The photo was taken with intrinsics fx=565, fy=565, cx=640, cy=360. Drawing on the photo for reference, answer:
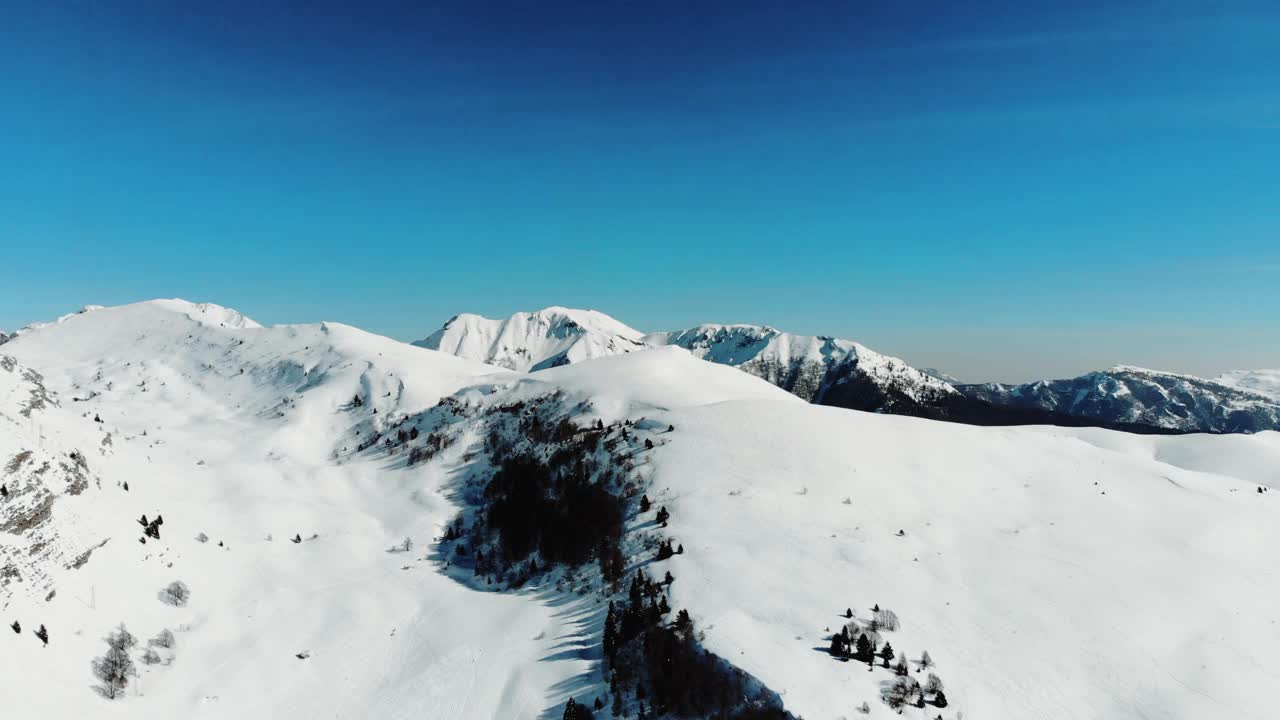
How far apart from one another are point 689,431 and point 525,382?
36982 mm

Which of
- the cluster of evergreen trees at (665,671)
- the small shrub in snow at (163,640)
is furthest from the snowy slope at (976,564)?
the small shrub in snow at (163,640)

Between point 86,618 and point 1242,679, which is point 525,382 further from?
point 1242,679

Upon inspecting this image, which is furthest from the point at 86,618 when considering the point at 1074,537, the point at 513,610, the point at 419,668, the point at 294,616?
the point at 1074,537

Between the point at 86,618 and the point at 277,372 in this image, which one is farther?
the point at 277,372

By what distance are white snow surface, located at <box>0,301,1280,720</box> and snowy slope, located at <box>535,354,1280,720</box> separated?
21 cm

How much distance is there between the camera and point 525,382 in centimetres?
9169

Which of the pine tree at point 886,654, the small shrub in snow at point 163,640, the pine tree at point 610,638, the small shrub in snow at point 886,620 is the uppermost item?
the small shrub in snow at point 886,620

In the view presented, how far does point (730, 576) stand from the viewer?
37.5m

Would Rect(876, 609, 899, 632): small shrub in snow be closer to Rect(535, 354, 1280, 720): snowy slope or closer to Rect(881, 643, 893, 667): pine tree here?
Rect(535, 354, 1280, 720): snowy slope

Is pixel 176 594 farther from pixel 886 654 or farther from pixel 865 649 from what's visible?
pixel 886 654

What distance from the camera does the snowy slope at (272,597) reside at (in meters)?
32.1

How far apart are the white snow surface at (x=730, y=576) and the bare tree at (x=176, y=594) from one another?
0.61 metres

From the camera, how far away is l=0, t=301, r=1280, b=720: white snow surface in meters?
29.6

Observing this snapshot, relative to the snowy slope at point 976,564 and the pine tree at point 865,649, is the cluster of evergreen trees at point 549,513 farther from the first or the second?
the pine tree at point 865,649
